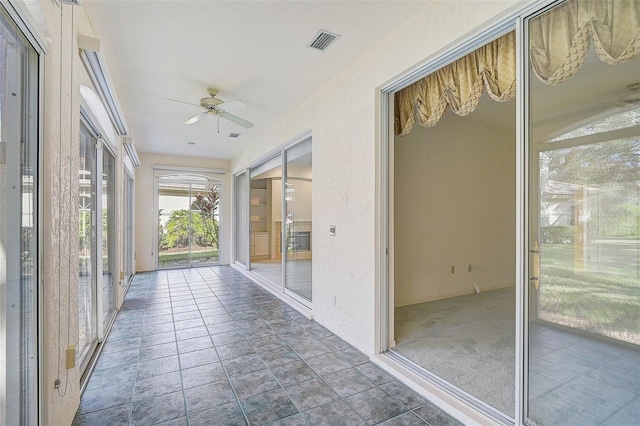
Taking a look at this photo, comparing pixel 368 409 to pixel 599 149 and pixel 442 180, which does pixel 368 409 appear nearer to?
pixel 599 149

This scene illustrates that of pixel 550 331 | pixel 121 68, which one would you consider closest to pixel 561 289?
pixel 550 331

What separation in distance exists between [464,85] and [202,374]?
315 cm

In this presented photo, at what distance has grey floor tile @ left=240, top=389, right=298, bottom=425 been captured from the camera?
1953 mm

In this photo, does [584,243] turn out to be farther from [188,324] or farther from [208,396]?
[188,324]

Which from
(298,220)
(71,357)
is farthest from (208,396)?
(298,220)

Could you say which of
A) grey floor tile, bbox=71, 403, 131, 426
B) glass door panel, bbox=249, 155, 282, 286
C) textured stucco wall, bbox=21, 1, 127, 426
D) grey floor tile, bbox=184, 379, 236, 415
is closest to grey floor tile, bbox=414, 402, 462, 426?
grey floor tile, bbox=184, 379, 236, 415

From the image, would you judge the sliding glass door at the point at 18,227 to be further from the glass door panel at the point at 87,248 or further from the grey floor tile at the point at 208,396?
the glass door panel at the point at 87,248

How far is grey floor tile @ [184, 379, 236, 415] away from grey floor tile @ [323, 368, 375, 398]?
0.75m

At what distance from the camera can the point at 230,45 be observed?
2.71 metres

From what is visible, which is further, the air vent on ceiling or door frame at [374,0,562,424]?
the air vent on ceiling

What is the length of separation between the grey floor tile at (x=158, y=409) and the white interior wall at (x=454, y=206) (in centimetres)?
292

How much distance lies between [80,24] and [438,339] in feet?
13.2

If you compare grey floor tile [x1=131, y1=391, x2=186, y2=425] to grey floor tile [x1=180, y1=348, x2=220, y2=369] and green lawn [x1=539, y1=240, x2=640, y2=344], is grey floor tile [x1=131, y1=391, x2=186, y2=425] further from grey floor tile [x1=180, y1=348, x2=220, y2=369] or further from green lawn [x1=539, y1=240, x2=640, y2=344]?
green lawn [x1=539, y1=240, x2=640, y2=344]

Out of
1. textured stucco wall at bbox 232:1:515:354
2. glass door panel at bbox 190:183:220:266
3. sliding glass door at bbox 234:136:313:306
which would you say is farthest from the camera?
glass door panel at bbox 190:183:220:266
